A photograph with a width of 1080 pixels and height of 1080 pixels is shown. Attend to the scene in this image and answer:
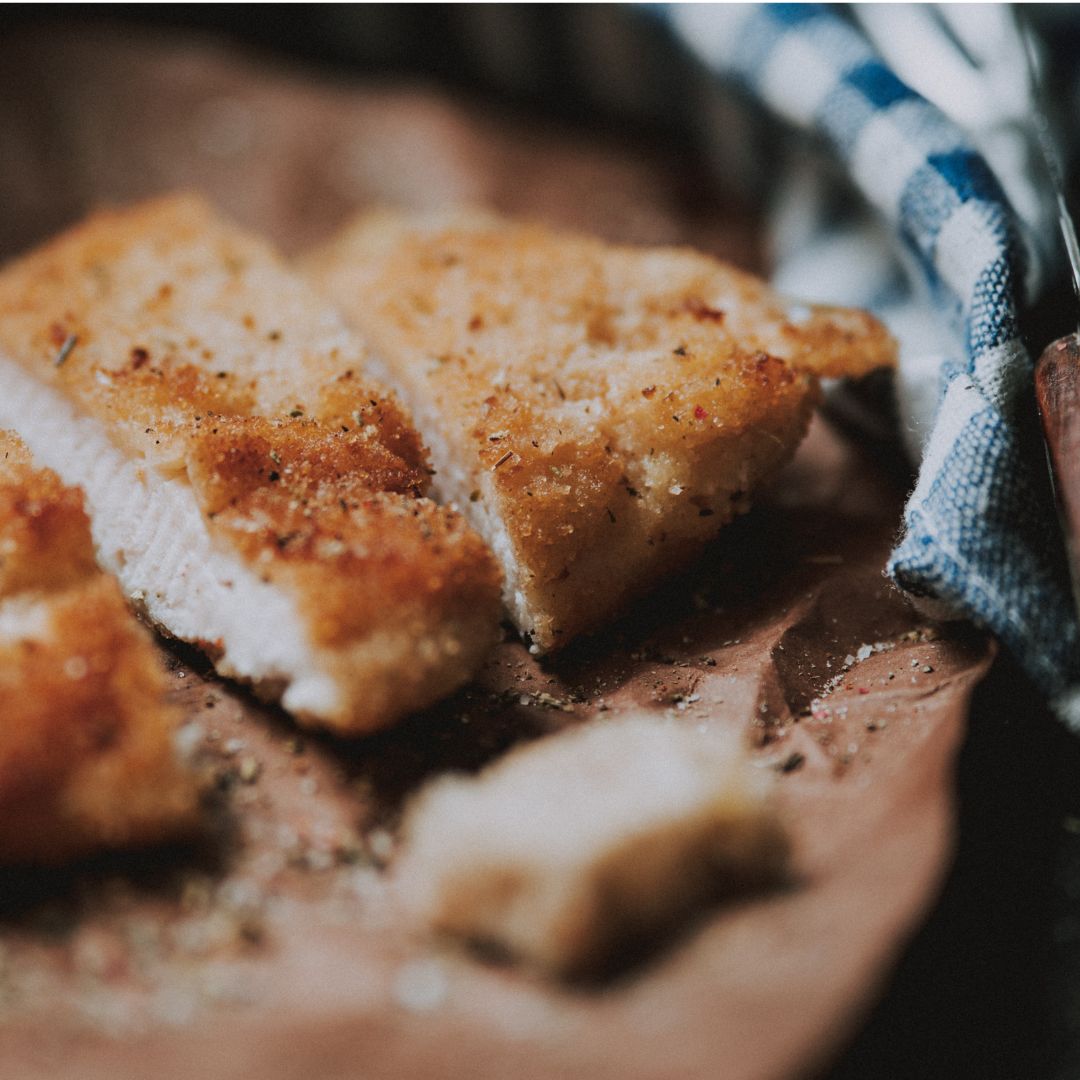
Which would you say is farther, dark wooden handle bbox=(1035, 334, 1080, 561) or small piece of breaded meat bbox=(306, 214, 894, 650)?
small piece of breaded meat bbox=(306, 214, 894, 650)

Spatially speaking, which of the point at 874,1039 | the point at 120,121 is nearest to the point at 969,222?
the point at 874,1039

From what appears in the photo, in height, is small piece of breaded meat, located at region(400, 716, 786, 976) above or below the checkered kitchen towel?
below

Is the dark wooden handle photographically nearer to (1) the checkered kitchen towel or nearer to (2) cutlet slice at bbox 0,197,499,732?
(1) the checkered kitchen towel

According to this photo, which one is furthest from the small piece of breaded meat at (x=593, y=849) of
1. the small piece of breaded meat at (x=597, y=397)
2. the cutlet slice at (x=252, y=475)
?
the small piece of breaded meat at (x=597, y=397)

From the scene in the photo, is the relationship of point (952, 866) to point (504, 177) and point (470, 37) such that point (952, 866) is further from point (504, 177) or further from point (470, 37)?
point (470, 37)

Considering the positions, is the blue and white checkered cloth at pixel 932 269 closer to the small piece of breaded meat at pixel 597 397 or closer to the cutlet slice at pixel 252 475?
the small piece of breaded meat at pixel 597 397

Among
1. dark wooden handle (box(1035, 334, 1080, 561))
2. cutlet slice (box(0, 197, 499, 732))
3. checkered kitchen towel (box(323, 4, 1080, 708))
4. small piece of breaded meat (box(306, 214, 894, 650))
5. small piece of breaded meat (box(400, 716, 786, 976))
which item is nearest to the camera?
small piece of breaded meat (box(400, 716, 786, 976))

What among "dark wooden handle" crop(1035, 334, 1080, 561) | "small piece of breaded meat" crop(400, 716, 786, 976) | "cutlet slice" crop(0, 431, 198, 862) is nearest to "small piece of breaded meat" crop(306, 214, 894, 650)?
"dark wooden handle" crop(1035, 334, 1080, 561)
